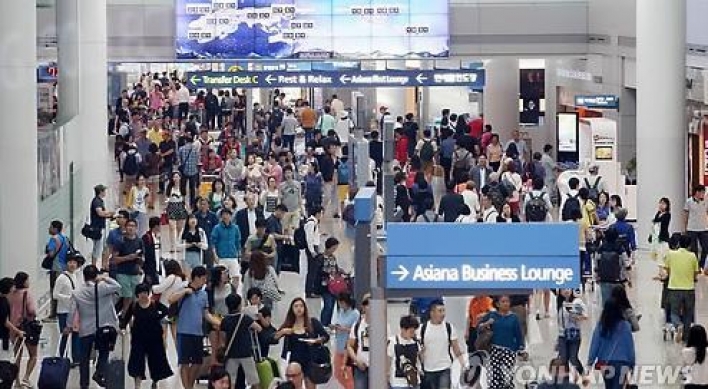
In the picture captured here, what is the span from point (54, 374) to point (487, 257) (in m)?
5.39

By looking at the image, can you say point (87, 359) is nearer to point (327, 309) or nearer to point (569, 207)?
point (327, 309)

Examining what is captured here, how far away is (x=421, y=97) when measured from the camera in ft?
157

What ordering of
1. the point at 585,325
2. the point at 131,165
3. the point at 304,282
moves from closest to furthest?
the point at 585,325, the point at 304,282, the point at 131,165

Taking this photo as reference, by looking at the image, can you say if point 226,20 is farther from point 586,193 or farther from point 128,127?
point 586,193

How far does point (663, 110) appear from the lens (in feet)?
86.6

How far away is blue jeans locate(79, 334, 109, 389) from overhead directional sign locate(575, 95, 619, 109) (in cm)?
1863

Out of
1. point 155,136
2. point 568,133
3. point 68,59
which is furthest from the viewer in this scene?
point 568,133

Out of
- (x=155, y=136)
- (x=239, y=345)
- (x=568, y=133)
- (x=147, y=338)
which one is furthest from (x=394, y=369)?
(x=568, y=133)

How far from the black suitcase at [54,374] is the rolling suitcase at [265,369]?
1596 mm

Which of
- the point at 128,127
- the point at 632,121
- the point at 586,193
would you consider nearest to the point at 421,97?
the point at 128,127

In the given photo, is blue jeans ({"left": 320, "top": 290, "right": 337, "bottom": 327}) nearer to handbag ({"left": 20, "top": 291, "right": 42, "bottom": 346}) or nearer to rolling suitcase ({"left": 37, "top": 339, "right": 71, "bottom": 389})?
handbag ({"left": 20, "top": 291, "right": 42, "bottom": 346})

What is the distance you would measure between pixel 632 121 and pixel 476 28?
3.59 meters

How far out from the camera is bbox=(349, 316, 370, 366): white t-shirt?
1452 centimetres

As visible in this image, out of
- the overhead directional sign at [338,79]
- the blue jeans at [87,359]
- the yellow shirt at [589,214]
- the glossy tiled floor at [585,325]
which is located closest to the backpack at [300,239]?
the glossy tiled floor at [585,325]
